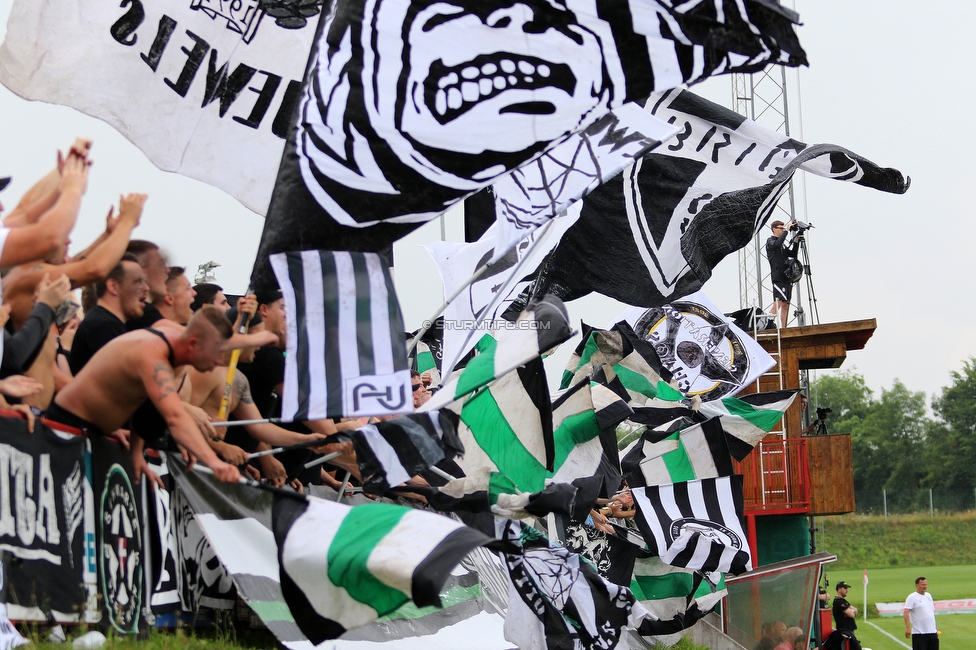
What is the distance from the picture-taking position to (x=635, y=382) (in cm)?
1302

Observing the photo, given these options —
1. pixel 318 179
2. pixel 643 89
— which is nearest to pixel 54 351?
pixel 318 179

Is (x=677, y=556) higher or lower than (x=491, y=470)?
lower

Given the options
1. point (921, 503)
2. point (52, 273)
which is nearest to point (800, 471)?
point (52, 273)

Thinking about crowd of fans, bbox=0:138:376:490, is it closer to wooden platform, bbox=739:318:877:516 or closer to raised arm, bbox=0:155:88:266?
raised arm, bbox=0:155:88:266

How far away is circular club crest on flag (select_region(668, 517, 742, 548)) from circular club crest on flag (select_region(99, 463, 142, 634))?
648cm

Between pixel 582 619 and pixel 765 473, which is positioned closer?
pixel 582 619

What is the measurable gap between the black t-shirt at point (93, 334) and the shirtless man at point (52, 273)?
0.28 m

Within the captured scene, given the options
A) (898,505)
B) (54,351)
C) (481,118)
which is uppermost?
(481,118)

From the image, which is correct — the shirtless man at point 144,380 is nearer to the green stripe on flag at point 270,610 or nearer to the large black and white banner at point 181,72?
the green stripe on flag at point 270,610

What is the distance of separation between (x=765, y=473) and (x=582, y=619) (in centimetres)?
1234

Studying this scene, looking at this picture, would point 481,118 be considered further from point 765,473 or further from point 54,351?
point 765,473

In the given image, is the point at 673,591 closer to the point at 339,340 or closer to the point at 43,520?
the point at 339,340

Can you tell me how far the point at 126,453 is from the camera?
244 inches

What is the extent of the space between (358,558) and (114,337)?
1.83m
